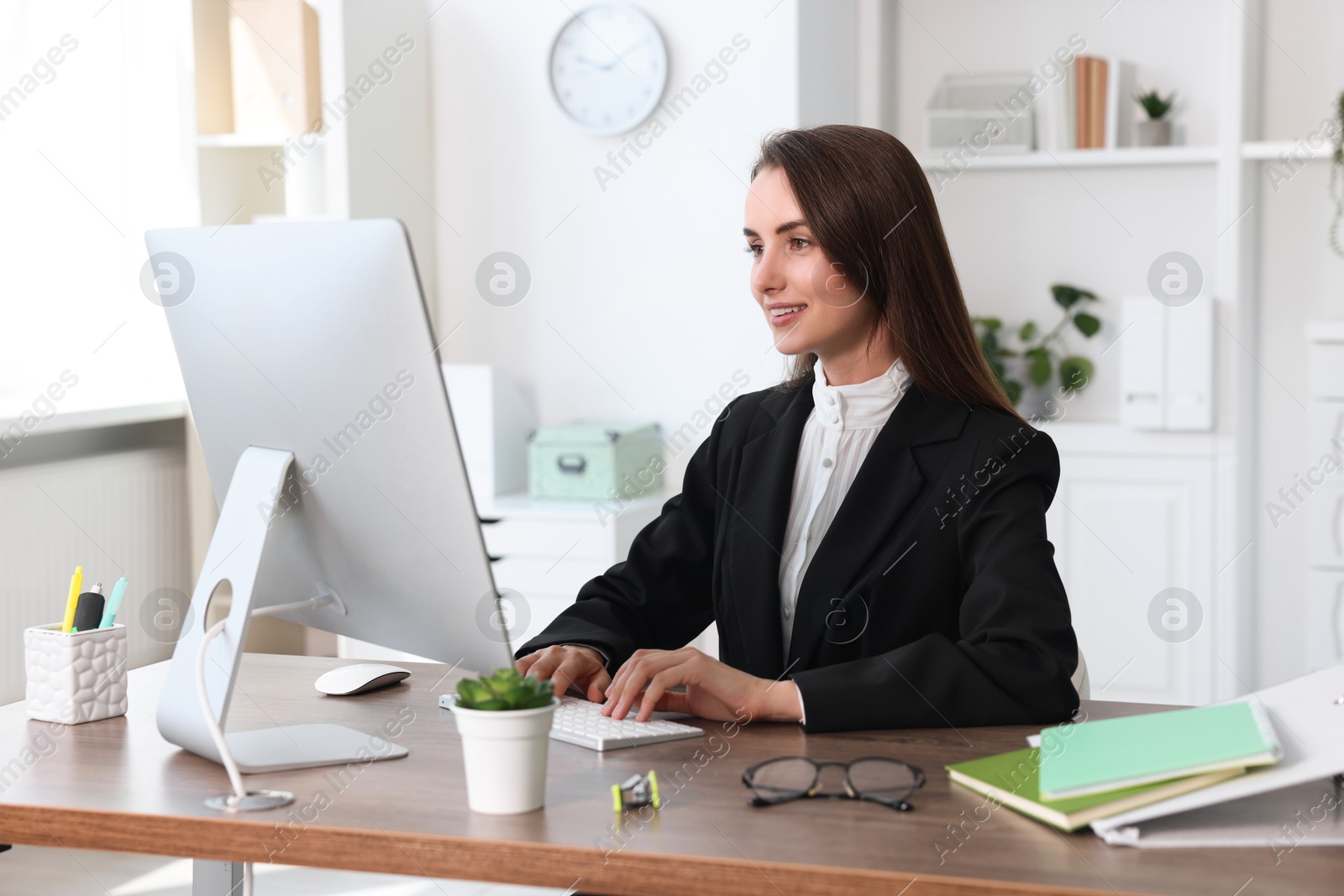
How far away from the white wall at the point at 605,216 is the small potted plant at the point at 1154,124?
3.63ft

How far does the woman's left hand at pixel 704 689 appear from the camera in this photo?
136 centimetres

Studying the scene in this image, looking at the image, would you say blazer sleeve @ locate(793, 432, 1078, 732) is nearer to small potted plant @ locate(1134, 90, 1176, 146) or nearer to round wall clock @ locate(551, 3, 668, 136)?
round wall clock @ locate(551, 3, 668, 136)

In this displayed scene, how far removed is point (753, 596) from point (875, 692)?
42cm

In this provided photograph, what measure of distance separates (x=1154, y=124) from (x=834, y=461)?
2587mm

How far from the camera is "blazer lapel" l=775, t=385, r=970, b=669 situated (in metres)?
1.66

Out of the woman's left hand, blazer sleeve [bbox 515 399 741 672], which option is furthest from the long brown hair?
the woman's left hand

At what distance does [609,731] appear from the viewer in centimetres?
131

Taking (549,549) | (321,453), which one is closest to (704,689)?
(321,453)

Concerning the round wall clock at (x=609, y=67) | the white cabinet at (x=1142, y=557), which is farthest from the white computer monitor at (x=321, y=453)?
the white cabinet at (x=1142, y=557)

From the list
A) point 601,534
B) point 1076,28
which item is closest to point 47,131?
point 601,534

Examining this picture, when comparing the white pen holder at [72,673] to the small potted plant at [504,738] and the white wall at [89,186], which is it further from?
the white wall at [89,186]

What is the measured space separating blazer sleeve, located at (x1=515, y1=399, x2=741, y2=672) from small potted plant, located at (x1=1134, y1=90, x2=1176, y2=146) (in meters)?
2.47

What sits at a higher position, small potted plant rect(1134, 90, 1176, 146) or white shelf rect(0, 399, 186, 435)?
small potted plant rect(1134, 90, 1176, 146)

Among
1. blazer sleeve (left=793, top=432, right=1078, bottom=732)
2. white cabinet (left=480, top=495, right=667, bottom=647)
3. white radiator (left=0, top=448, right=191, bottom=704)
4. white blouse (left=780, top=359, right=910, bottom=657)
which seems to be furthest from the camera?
white cabinet (left=480, top=495, right=667, bottom=647)
